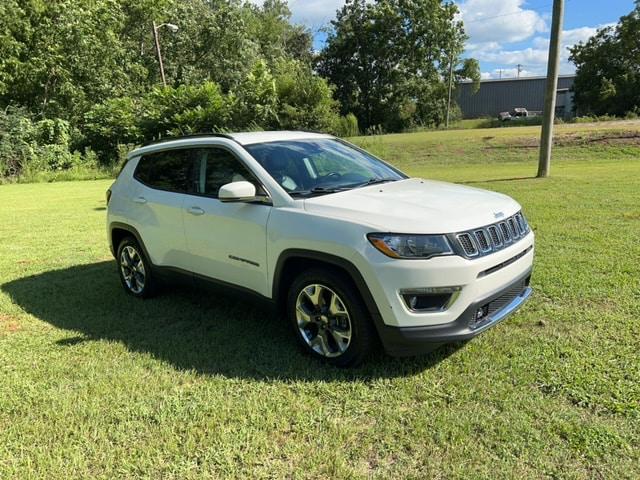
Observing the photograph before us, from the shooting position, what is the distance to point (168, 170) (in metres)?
5.11

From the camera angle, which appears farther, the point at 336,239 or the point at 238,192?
the point at 238,192

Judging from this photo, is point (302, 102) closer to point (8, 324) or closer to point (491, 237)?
point (8, 324)

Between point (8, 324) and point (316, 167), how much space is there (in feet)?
11.0

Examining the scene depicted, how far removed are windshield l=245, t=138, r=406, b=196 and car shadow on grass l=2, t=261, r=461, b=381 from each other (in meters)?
1.06

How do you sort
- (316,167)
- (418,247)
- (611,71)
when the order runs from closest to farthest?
1. (418,247)
2. (316,167)
3. (611,71)

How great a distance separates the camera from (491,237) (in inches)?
138

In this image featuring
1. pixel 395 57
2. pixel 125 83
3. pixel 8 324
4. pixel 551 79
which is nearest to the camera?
pixel 8 324

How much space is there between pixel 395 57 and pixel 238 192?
58590mm

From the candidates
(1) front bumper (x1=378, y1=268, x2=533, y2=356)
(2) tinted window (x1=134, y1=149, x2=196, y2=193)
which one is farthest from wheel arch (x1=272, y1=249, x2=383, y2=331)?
(2) tinted window (x1=134, y1=149, x2=196, y2=193)

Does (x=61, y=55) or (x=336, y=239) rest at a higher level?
(x=61, y=55)

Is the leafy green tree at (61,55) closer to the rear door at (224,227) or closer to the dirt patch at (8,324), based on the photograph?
the dirt patch at (8,324)

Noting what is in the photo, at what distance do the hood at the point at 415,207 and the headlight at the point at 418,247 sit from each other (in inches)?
1.8

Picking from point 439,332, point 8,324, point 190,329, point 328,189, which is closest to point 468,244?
point 439,332

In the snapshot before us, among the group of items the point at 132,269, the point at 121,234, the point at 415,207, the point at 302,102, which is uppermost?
the point at 302,102
